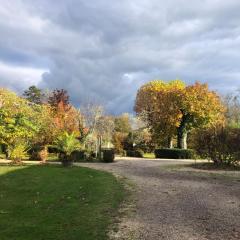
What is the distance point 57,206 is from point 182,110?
3337 centimetres

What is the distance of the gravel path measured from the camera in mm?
7508

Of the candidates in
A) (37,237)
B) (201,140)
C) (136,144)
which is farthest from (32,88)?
(37,237)

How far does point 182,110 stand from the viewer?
42.8 metres

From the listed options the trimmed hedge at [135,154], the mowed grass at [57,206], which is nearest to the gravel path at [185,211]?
the mowed grass at [57,206]

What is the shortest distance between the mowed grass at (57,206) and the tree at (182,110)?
26.1m

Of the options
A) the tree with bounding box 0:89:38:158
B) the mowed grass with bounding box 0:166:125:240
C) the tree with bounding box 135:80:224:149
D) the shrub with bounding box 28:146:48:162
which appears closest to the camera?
the mowed grass with bounding box 0:166:125:240

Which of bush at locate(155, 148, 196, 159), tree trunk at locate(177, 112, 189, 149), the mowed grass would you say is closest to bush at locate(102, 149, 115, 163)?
bush at locate(155, 148, 196, 159)

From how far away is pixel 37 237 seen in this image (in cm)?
735

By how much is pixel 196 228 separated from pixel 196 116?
115 ft

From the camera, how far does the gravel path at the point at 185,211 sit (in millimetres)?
7508

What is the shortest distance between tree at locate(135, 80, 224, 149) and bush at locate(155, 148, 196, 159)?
6.54 meters

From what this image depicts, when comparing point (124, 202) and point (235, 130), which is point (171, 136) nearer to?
point (235, 130)

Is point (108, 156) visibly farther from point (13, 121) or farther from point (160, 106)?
point (160, 106)

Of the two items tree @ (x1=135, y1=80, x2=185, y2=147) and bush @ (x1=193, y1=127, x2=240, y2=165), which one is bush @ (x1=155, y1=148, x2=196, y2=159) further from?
bush @ (x1=193, y1=127, x2=240, y2=165)
